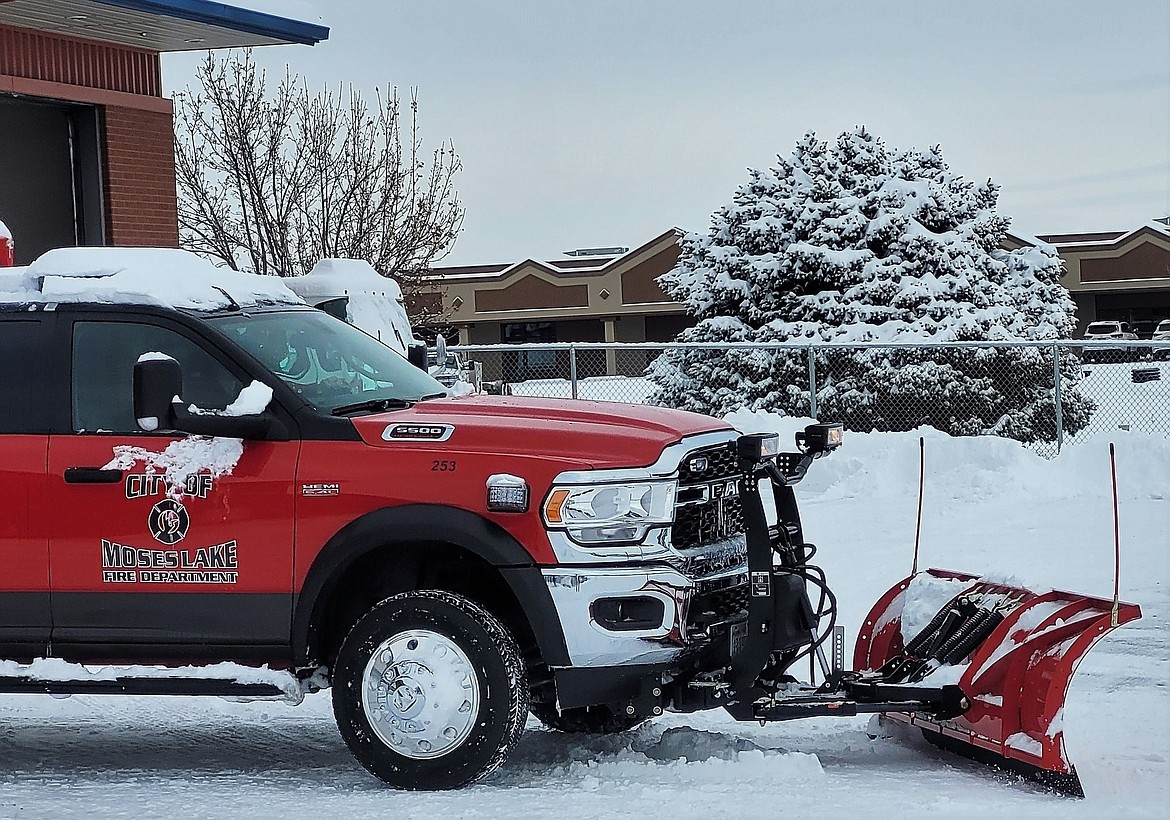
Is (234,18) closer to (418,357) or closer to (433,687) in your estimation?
(418,357)

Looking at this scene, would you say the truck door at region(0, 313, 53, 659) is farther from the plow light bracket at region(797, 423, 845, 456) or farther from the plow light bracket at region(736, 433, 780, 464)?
the plow light bracket at region(797, 423, 845, 456)

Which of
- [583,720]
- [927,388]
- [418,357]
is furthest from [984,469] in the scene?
[583,720]

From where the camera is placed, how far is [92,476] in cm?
608

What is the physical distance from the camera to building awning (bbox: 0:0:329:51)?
1425 centimetres

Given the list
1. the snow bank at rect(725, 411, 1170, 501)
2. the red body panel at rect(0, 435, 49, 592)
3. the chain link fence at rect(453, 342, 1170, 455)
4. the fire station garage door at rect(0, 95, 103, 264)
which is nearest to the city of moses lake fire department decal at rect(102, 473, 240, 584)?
the red body panel at rect(0, 435, 49, 592)

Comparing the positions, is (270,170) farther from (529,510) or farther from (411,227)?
(529,510)

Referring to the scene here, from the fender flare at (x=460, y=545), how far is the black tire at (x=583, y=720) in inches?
43.0

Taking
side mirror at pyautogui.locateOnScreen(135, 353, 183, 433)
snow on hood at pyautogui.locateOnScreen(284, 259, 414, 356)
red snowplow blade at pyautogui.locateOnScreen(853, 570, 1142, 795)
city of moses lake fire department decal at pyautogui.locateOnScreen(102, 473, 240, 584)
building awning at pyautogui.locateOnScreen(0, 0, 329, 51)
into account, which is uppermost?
building awning at pyautogui.locateOnScreen(0, 0, 329, 51)

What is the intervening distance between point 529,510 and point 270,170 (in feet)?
90.5

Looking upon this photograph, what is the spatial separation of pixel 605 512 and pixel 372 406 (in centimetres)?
125

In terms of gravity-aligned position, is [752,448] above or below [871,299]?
below

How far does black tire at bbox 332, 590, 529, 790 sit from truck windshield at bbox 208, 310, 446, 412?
99cm

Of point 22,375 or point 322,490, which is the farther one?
point 22,375

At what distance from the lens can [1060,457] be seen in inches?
588
